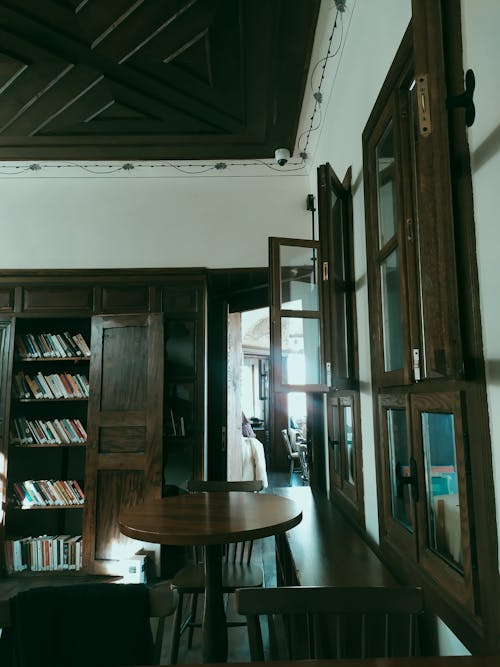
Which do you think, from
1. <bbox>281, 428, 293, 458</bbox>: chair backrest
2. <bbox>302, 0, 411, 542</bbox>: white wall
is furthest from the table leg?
<bbox>281, 428, 293, 458</bbox>: chair backrest

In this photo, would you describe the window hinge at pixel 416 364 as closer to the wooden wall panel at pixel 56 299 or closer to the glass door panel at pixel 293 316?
the glass door panel at pixel 293 316

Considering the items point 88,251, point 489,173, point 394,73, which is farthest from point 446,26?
point 88,251

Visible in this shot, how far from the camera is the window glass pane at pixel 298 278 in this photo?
128 inches

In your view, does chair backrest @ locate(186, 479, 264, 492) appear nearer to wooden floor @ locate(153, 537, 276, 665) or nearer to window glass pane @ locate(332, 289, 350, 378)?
wooden floor @ locate(153, 537, 276, 665)

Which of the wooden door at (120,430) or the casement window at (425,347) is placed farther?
the wooden door at (120,430)

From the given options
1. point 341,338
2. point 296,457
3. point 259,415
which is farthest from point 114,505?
point 259,415

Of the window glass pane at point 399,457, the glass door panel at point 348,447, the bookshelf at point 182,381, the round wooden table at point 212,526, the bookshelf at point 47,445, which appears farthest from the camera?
the bookshelf at point 182,381

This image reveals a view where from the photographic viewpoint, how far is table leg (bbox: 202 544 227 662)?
2135 millimetres

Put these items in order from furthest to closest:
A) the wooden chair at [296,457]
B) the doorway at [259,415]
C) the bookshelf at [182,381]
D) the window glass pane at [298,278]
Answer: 1. the wooden chair at [296,457]
2. the doorway at [259,415]
3. the bookshelf at [182,381]
4. the window glass pane at [298,278]

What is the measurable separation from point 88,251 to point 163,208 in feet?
2.65

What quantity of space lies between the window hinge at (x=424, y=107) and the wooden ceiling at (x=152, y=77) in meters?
2.36

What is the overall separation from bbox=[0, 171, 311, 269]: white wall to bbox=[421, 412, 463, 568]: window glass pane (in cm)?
307

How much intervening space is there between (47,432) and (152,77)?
301cm

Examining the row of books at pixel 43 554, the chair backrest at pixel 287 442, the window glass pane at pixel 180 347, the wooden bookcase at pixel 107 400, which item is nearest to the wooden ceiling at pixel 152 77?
the wooden bookcase at pixel 107 400
